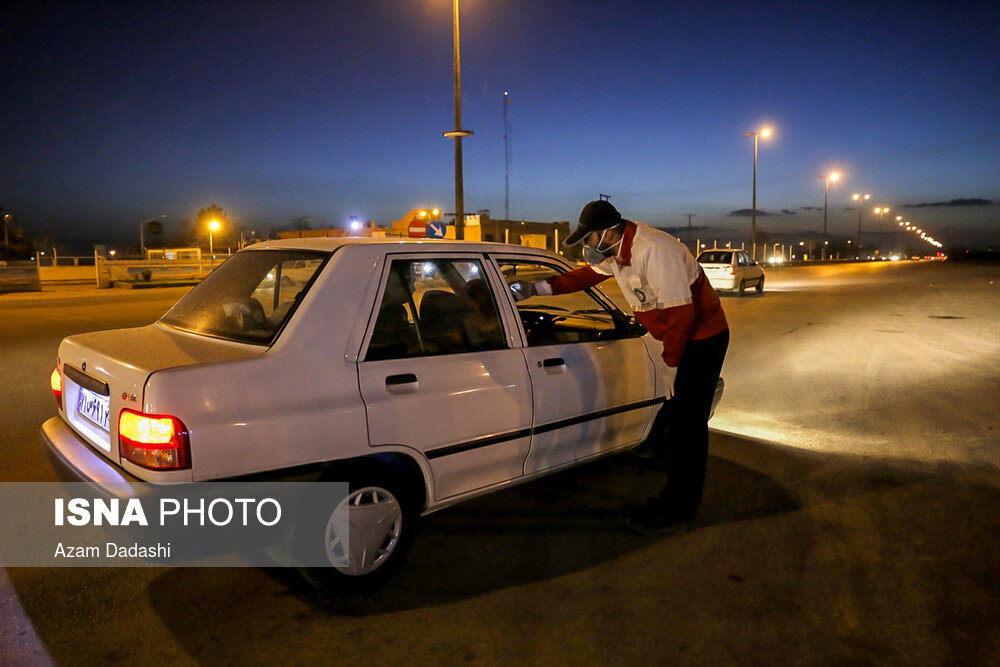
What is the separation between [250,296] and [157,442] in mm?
1073

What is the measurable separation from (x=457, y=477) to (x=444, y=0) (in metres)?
15.0

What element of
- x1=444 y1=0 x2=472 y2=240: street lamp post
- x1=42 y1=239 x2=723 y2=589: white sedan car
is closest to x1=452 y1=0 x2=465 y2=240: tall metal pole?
x1=444 y1=0 x2=472 y2=240: street lamp post

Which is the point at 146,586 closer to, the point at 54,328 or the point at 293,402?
the point at 293,402

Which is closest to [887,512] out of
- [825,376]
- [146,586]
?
[146,586]

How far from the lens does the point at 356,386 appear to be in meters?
3.00

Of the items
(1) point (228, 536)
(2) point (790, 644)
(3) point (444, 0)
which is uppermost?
(3) point (444, 0)

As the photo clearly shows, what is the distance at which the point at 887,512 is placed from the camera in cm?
435

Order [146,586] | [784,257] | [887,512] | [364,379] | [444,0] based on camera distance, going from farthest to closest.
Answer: [784,257] → [444,0] → [887,512] → [146,586] → [364,379]

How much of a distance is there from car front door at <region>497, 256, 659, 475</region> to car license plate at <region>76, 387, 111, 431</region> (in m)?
1.92

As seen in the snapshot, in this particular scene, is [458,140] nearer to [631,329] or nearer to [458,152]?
[458,152]

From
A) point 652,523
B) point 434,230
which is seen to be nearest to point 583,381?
point 652,523

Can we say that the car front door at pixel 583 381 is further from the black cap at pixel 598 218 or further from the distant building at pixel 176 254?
the distant building at pixel 176 254

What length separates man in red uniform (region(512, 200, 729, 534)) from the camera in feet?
12.2

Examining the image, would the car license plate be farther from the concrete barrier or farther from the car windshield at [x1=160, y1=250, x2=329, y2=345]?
the concrete barrier
